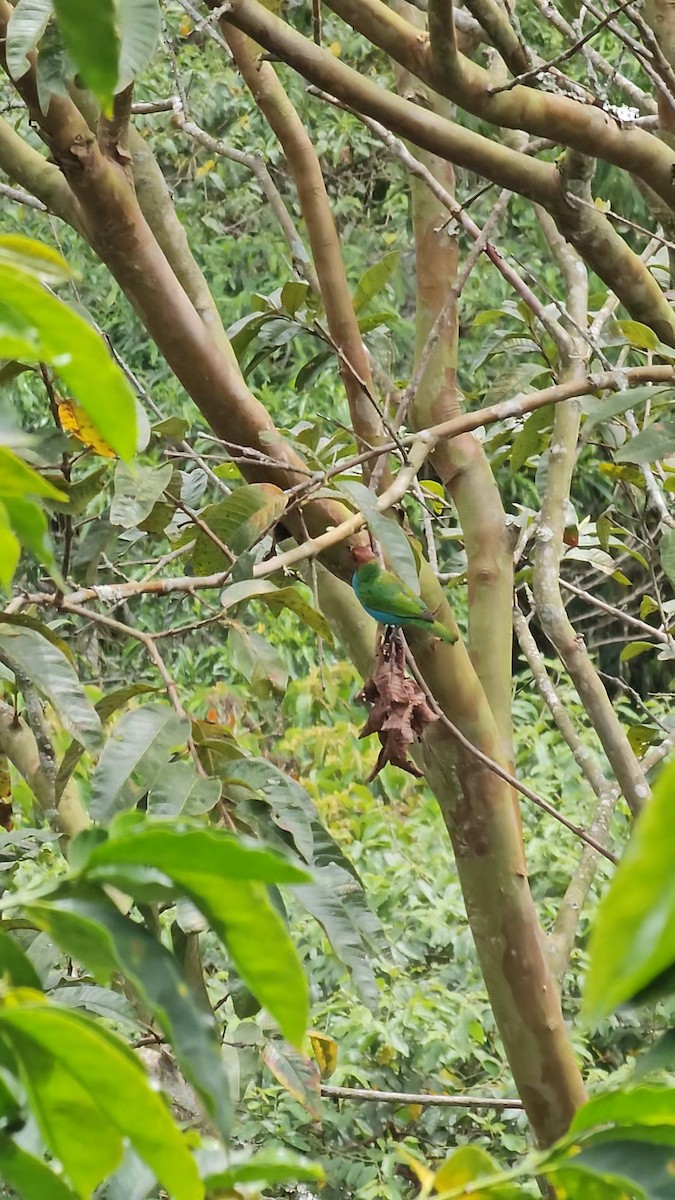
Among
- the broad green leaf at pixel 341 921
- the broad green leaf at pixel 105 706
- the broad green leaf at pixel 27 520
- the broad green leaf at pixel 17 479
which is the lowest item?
the broad green leaf at pixel 341 921

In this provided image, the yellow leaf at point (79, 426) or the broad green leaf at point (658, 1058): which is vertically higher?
the yellow leaf at point (79, 426)

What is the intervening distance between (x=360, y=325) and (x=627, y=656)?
0.49 metres

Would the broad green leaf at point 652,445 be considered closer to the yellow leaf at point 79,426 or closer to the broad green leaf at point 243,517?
the broad green leaf at point 243,517

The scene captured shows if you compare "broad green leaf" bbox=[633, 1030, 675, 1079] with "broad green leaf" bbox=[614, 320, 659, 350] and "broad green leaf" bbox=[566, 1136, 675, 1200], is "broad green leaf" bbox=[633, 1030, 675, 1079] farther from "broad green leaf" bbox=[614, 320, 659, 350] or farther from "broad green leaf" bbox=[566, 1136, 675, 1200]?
"broad green leaf" bbox=[614, 320, 659, 350]

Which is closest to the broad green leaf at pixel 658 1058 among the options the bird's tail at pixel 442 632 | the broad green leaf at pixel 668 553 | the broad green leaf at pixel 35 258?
the broad green leaf at pixel 35 258

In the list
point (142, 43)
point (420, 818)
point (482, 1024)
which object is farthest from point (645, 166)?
point (420, 818)

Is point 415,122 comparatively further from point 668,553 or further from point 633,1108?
point 633,1108

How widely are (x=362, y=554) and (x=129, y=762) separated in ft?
1.12

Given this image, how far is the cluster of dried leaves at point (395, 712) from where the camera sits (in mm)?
812

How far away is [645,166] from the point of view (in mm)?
815

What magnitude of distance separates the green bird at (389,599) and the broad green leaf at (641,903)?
654mm

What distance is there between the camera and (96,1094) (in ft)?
0.78

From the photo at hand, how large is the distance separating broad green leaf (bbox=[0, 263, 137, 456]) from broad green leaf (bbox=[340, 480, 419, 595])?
0.48m

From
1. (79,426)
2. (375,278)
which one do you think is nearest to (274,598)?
(79,426)
